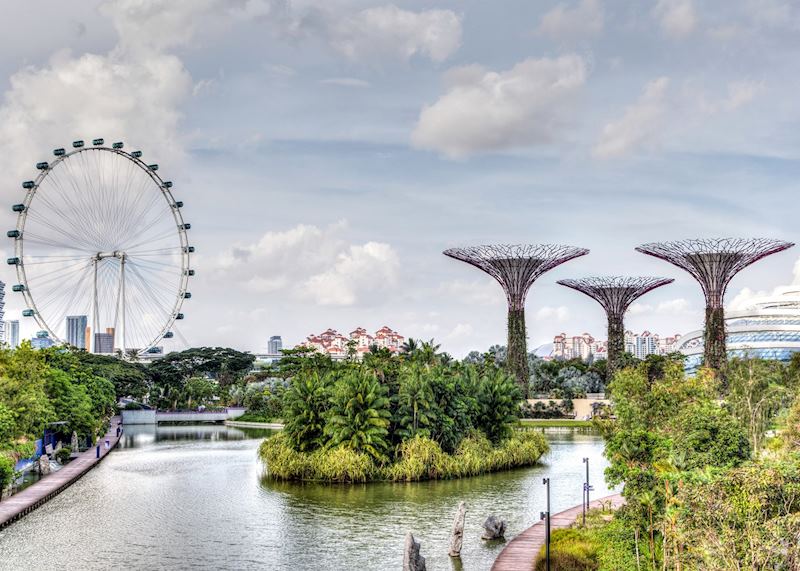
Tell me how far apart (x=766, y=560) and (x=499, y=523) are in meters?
14.8

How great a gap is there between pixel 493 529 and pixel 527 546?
90.7 inches

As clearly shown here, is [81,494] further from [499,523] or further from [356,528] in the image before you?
[499,523]

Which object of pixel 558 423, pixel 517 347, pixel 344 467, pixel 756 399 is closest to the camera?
pixel 344 467

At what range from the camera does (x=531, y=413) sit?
77.8m

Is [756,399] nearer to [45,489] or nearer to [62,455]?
[45,489]

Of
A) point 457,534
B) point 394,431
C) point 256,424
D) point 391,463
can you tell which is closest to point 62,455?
point 394,431

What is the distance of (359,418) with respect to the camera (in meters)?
38.7

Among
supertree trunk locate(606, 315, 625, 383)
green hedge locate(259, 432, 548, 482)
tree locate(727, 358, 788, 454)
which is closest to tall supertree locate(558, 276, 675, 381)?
supertree trunk locate(606, 315, 625, 383)

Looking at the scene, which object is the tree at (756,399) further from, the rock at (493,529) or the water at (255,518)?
the rock at (493,529)

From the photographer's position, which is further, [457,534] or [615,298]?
[615,298]

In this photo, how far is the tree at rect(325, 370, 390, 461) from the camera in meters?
38.8

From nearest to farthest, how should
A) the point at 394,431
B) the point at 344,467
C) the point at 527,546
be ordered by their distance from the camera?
1. the point at 527,546
2. the point at 344,467
3. the point at 394,431

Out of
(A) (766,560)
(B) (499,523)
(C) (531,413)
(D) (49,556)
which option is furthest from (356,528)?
(C) (531,413)

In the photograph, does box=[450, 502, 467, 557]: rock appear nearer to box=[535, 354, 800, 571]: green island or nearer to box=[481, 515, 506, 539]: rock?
box=[481, 515, 506, 539]: rock
